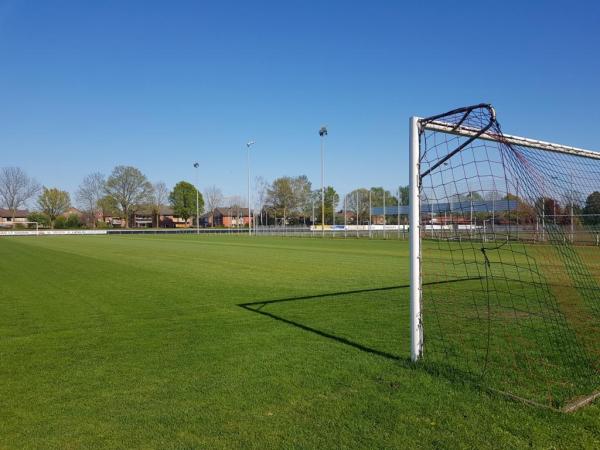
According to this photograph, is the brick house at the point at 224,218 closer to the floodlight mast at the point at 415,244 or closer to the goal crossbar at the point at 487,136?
the goal crossbar at the point at 487,136

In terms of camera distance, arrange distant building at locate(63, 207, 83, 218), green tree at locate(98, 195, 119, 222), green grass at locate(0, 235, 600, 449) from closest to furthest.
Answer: green grass at locate(0, 235, 600, 449) < green tree at locate(98, 195, 119, 222) < distant building at locate(63, 207, 83, 218)

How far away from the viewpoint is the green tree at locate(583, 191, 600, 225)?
41.2 feet

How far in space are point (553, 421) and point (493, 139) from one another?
358 cm

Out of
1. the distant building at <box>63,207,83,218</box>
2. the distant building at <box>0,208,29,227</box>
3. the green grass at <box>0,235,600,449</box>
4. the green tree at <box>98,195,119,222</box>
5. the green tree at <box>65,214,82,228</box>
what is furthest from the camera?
the distant building at <box>0,208,29,227</box>

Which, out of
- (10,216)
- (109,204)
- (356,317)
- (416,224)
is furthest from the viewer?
(10,216)

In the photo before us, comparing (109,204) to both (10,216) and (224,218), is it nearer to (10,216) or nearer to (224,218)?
(10,216)

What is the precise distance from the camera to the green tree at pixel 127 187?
97000mm

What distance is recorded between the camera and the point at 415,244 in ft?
18.5

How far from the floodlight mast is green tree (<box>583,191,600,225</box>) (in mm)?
7576

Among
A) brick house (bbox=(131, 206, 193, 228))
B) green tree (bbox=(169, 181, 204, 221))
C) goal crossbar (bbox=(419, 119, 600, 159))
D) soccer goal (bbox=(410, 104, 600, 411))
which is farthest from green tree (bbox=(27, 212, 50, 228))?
goal crossbar (bbox=(419, 119, 600, 159))

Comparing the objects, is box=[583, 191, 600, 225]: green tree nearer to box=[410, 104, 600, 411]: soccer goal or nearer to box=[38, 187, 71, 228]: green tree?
box=[410, 104, 600, 411]: soccer goal

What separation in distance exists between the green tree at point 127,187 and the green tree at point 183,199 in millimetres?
10579

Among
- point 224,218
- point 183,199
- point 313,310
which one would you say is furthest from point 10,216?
point 313,310

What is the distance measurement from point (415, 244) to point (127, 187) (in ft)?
326
